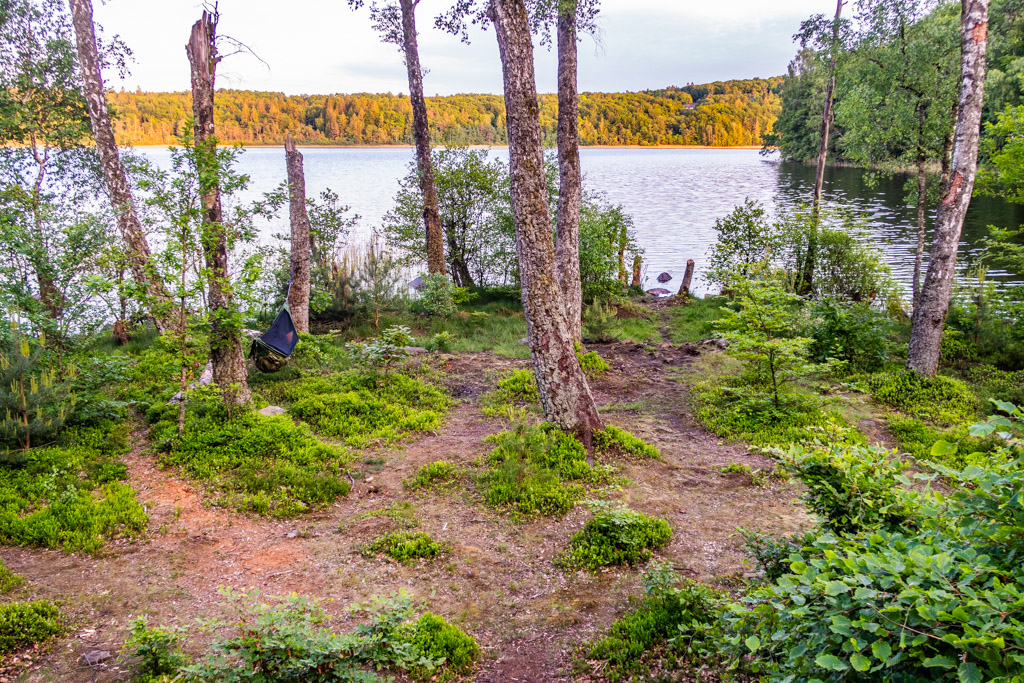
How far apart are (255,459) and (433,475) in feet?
6.43

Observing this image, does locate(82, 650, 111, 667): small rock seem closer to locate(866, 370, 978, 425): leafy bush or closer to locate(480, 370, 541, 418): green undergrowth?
locate(480, 370, 541, 418): green undergrowth

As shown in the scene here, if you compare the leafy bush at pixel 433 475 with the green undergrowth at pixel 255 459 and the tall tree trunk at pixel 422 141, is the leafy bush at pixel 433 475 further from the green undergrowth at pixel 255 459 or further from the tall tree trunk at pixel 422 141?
the tall tree trunk at pixel 422 141

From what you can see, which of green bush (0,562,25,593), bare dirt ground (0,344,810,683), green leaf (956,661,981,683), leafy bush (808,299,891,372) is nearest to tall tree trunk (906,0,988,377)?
leafy bush (808,299,891,372)

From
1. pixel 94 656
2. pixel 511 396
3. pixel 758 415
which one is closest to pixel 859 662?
pixel 94 656

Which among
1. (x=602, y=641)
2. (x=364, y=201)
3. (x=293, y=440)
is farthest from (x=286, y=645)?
(x=364, y=201)

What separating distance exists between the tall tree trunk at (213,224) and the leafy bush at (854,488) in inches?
239

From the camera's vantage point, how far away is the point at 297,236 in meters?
10.5

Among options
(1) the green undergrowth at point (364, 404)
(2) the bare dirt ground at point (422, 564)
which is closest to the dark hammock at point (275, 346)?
(1) the green undergrowth at point (364, 404)

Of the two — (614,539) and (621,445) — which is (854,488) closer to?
(614,539)

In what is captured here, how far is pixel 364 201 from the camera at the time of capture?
3506cm

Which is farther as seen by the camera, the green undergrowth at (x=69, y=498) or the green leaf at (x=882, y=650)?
the green undergrowth at (x=69, y=498)

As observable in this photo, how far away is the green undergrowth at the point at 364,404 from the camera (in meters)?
7.31

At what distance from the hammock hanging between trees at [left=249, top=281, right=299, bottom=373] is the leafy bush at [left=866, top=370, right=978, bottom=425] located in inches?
344

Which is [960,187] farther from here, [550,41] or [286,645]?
[286,645]
